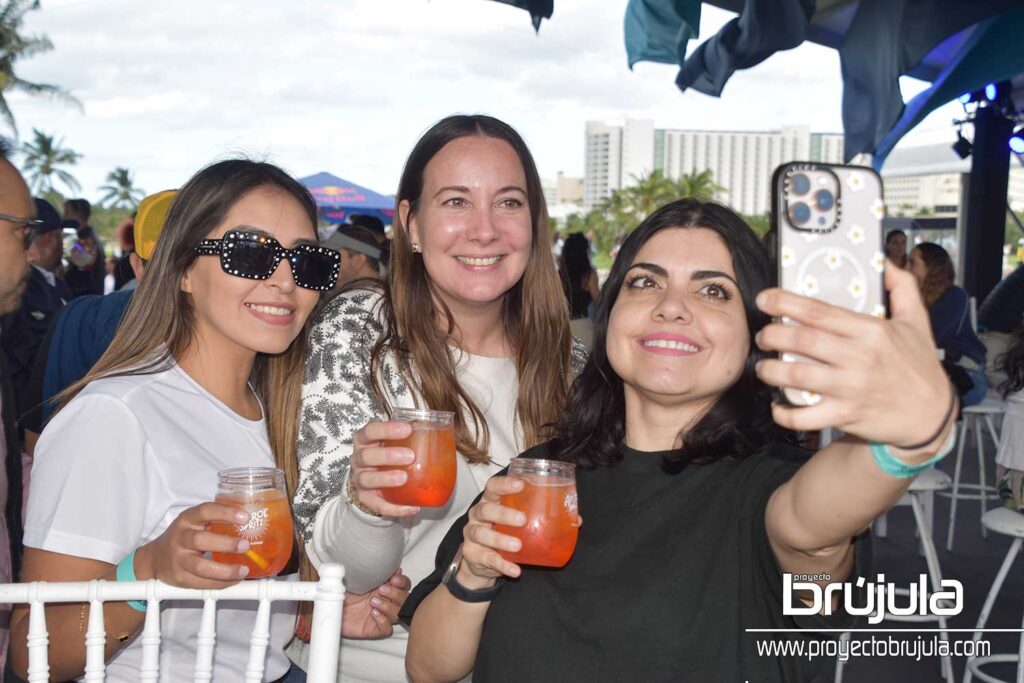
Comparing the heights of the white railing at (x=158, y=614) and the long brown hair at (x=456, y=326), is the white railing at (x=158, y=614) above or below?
below

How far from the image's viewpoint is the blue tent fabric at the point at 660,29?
18.5ft

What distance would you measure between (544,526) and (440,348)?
0.89 metres

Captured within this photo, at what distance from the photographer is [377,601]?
6.64 feet

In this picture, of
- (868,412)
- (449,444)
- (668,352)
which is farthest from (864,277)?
(449,444)

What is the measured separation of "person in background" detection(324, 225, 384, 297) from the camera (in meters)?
5.95

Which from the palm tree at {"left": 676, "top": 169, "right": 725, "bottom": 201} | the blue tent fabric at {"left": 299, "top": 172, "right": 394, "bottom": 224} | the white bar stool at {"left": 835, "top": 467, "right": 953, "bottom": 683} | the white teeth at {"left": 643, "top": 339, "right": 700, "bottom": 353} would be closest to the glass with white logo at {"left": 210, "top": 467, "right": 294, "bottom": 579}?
the white teeth at {"left": 643, "top": 339, "right": 700, "bottom": 353}

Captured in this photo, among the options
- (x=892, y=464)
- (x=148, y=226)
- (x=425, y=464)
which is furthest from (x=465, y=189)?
(x=892, y=464)

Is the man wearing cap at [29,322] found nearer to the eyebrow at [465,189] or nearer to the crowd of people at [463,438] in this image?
the crowd of people at [463,438]

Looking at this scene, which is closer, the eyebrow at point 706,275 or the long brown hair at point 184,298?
the eyebrow at point 706,275

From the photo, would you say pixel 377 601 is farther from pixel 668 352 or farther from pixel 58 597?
pixel 668 352

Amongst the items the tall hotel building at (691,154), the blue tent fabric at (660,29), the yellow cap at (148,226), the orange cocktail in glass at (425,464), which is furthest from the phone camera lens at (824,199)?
the tall hotel building at (691,154)

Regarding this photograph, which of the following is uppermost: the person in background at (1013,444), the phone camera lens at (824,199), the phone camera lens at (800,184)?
the phone camera lens at (800,184)

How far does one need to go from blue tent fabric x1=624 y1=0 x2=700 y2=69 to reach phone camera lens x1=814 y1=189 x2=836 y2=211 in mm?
4919

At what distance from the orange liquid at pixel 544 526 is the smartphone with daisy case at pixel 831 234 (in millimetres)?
629
